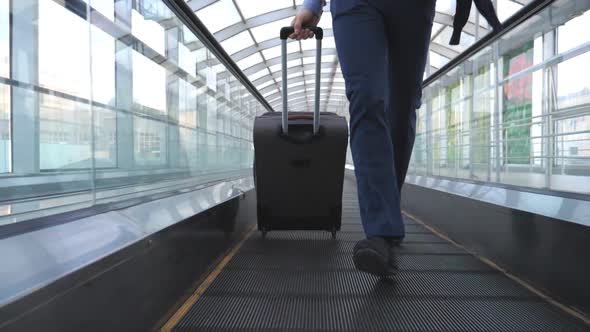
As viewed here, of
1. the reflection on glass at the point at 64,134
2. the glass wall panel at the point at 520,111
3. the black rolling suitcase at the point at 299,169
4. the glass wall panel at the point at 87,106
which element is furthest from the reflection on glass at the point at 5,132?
the glass wall panel at the point at 520,111

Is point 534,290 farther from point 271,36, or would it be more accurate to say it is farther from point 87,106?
point 271,36

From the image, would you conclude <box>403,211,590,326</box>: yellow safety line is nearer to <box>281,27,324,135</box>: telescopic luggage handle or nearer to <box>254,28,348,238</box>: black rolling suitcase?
<box>254,28,348,238</box>: black rolling suitcase

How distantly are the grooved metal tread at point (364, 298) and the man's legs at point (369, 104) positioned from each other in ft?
0.95

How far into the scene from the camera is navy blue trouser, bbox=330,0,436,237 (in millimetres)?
1726

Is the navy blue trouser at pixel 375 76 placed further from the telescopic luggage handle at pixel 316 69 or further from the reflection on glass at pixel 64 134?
the reflection on glass at pixel 64 134

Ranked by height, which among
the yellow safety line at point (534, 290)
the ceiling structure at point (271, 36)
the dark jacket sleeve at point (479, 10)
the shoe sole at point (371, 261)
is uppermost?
the ceiling structure at point (271, 36)

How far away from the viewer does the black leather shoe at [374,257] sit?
160cm

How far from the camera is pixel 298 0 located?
44.4 feet

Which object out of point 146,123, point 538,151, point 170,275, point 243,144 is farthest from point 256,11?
point 170,275

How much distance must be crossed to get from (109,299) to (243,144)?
212 inches

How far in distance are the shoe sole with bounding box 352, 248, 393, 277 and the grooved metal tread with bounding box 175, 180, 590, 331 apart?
8cm

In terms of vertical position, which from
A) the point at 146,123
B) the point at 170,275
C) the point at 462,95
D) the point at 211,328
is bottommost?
the point at 211,328

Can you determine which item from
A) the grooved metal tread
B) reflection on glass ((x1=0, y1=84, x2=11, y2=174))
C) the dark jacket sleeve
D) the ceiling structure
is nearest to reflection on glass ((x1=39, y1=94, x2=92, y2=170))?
reflection on glass ((x1=0, y1=84, x2=11, y2=174))

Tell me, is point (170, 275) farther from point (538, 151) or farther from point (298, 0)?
point (298, 0)
